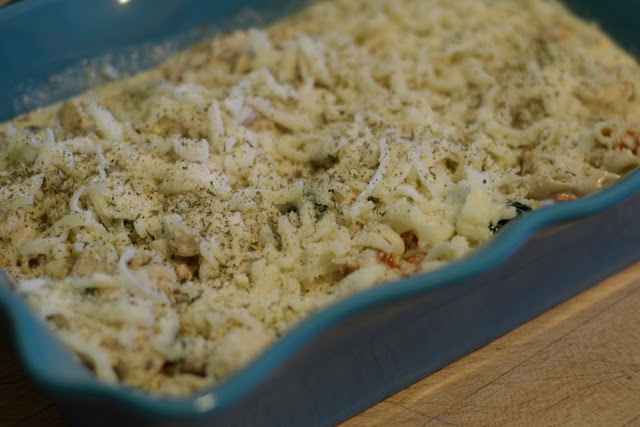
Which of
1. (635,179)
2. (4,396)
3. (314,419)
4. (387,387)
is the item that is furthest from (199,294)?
(635,179)

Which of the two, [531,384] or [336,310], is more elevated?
[336,310]

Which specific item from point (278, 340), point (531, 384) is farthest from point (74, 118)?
point (531, 384)

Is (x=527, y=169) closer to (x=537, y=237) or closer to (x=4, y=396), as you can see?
(x=537, y=237)

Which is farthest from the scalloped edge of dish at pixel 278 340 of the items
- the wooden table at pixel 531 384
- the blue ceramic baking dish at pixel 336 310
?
the wooden table at pixel 531 384

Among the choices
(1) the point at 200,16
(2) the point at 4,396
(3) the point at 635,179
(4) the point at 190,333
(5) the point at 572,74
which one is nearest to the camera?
(4) the point at 190,333

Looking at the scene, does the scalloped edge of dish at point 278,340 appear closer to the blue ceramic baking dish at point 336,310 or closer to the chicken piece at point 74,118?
the blue ceramic baking dish at point 336,310

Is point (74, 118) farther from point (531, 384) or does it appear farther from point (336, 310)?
point (531, 384)

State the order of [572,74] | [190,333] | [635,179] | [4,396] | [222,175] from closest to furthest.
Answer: [190,333] < [635,179] < [4,396] < [222,175] < [572,74]
